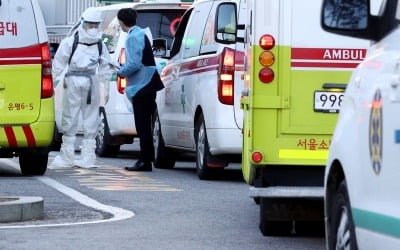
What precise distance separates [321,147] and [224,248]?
3.23 feet

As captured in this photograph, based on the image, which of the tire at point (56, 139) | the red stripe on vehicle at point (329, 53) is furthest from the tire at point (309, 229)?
the tire at point (56, 139)

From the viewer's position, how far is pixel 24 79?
47.6ft

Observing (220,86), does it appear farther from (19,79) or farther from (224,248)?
(224,248)

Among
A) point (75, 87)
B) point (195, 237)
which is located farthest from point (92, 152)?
point (195, 237)

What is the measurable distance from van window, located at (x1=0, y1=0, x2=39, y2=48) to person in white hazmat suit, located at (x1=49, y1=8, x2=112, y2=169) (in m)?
1.85

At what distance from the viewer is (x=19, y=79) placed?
14.5 m

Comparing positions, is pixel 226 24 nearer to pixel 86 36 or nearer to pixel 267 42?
pixel 86 36

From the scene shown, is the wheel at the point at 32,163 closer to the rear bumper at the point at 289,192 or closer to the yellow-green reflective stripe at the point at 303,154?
the yellow-green reflective stripe at the point at 303,154

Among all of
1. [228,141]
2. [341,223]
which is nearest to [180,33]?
[228,141]

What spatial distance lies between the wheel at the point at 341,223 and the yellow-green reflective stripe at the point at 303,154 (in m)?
2.71

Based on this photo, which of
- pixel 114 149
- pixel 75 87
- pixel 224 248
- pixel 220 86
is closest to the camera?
pixel 224 248

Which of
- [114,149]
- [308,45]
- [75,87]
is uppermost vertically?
[308,45]

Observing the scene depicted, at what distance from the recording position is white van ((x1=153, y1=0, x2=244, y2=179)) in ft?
46.9

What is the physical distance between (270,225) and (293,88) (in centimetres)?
104
